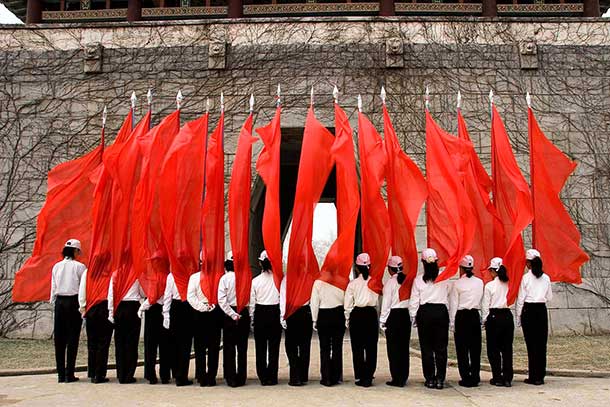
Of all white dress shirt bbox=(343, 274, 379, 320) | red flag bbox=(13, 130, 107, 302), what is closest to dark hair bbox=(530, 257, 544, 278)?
white dress shirt bbox=(343, 274, 379, 320)

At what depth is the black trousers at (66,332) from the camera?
748 centimetres

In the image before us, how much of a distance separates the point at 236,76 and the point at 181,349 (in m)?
7.41

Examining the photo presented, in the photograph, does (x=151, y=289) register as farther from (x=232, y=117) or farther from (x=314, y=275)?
(x=232, y=117)

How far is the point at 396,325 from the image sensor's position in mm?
7266

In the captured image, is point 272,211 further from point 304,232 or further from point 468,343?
point 468,343

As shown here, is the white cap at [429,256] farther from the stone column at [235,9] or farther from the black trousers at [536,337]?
the stone column at [235,9]

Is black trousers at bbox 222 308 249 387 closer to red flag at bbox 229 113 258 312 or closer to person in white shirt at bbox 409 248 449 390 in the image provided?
red flag at bbox 229 113 258 312

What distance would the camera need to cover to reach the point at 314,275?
24.2ft

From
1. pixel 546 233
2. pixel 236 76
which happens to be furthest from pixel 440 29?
pixel 546 233

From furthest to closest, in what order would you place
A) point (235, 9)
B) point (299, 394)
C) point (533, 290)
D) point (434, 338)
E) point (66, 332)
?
point (235, 9)
point (66, 332)
point (533, 290)
point (434, 338)
point (299, 394)

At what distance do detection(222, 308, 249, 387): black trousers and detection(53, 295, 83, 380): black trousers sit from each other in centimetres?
199

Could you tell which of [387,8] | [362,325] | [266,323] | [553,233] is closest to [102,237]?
[266,323]

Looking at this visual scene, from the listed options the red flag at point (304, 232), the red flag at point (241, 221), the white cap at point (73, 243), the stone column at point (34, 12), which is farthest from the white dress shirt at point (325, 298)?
the stone column at point (34, 12)

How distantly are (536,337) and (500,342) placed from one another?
444 mm
